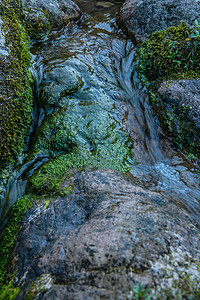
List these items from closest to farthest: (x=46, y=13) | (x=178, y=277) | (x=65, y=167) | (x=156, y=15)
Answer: (x=178, y=277)
(x=65, y=167)
(x=156, y=15)
(x=46, y=13)

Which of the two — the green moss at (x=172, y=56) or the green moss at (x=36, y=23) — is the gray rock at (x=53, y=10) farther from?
the green moss at (x=172, y=56)

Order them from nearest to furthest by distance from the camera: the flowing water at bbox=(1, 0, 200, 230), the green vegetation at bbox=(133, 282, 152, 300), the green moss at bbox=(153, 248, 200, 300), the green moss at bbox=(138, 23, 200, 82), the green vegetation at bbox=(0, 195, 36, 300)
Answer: the green vegetation at bbox=(133, 282, 152, 300)
the green moss at bbox=(153, 248, 200, 300)
the green vegetation at bbox=(0, 195, 36, 300)
the flowing water at bbox=(1, 0, 200, 230)
the green moss at bbox=(138, 23, 200, 82)

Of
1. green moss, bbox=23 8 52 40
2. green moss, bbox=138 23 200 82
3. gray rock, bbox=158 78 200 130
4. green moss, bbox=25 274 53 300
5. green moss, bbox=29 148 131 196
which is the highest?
green moss, bbox=23 8 52 40

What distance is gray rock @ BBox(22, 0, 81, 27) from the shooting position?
5746 mm

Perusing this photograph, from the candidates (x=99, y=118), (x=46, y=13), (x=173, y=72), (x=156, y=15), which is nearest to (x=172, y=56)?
(x=173, y=72)

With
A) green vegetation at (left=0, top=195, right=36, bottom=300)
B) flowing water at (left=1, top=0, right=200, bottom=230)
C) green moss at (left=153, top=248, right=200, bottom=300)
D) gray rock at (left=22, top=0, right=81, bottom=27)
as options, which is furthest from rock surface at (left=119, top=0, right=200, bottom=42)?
green moss at (left=153, top=248, right=200, bottom=300)

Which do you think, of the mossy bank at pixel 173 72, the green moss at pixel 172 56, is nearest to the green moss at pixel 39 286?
the mossy bank at pixel 173 72

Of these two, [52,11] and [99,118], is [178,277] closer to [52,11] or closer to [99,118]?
[99,118]

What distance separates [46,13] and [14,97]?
3777mm

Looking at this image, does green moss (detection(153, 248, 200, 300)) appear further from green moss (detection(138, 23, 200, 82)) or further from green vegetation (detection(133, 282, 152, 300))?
green moss (detection(138, 23, 200, 82))

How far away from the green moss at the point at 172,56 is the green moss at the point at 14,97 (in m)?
2.58

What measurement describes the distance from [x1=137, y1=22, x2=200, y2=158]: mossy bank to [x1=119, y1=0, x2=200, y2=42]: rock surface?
2.43 feet

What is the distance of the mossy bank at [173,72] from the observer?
12.6ft

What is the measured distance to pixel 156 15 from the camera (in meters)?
5.50
